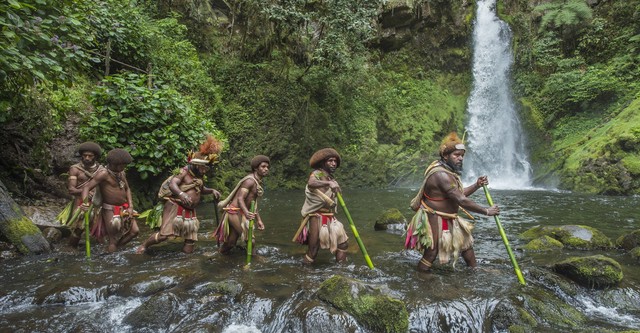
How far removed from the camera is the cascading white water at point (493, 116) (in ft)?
71.4

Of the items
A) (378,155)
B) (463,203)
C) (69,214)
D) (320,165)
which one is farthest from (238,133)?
(463,203)

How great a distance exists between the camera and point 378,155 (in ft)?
66.7

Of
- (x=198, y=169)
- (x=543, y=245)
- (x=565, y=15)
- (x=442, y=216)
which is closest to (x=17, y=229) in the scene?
(x=198, y=169)

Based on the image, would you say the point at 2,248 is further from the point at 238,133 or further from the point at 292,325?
the point at 238,133

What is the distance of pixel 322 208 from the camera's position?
5.94m

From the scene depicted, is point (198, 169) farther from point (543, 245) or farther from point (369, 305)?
point (543, 245)

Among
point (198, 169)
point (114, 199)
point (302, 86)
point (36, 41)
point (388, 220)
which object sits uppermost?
point (302, 86)

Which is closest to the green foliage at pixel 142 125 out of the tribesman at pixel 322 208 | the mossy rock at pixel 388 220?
the mossy rock at pixel 388 220

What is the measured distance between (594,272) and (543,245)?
218 cm

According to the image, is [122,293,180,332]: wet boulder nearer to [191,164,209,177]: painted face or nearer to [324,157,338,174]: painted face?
[191,164,209,177]: painted face

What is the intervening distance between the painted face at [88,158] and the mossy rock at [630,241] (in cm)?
916

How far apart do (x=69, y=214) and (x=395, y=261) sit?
538 centimetres

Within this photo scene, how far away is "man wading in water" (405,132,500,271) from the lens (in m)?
5.58

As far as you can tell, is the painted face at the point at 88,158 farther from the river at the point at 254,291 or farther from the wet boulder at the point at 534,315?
the wet boulder at the point at 534,315
